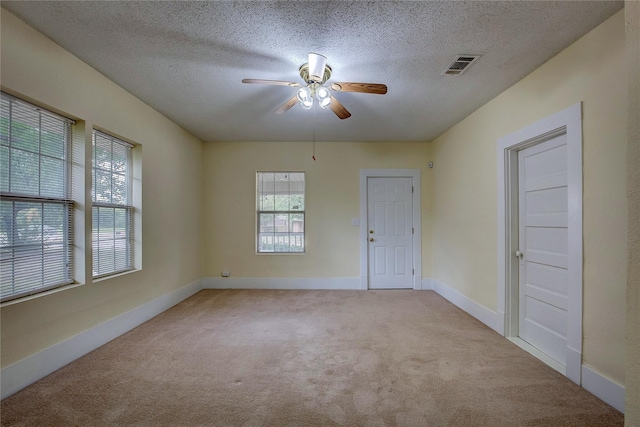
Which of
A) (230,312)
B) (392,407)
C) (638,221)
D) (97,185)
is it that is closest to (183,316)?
(230,312)

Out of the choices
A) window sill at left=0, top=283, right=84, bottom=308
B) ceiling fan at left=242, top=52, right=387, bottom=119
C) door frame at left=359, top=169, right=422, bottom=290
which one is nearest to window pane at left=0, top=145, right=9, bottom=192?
window sill at left=0, top=283, right=84, bottom=308

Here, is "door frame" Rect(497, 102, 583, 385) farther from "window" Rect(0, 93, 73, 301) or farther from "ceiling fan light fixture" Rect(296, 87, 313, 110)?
"window" Rect(0, 93, 73, 301)

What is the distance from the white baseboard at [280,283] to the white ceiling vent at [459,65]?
10.9 ft

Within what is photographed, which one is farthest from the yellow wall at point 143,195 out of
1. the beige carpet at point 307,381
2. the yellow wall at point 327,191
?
the beige carpet at point 307,381

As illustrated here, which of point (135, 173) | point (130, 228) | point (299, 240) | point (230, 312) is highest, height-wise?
point (135, 173)

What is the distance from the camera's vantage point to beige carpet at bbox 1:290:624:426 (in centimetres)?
170

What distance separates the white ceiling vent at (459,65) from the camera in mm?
2252

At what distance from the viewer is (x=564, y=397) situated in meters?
1.88

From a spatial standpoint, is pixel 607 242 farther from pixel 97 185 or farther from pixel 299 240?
pixel 97 185

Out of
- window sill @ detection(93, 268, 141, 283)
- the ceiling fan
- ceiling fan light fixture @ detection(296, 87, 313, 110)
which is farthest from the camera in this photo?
window sill @ detection(93, 268, 141, 283)

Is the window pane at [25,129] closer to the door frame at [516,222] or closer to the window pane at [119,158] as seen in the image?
the window pane at [119,158]

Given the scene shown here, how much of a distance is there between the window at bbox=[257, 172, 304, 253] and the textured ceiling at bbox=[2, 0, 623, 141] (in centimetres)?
180

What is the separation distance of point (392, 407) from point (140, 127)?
12.0ft

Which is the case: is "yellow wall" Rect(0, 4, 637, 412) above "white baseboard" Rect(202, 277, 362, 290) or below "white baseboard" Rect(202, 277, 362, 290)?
above
